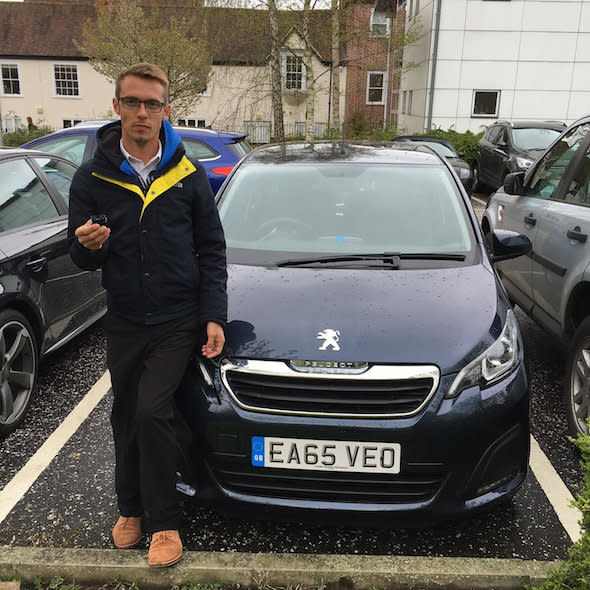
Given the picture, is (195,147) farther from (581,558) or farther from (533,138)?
(581,558)

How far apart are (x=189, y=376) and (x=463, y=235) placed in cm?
169

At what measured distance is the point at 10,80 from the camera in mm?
36312

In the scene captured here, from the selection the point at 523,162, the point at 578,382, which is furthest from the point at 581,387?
the point at 523,162

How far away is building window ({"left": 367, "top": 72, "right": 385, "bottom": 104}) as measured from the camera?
113 feet

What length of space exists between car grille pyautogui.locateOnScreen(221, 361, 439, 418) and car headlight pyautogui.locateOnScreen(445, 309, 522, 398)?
11 centimetres

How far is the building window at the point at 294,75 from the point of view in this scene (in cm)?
3381

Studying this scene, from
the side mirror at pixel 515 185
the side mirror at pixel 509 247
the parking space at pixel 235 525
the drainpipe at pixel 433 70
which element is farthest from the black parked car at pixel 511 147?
the parking space at pixel 235 525

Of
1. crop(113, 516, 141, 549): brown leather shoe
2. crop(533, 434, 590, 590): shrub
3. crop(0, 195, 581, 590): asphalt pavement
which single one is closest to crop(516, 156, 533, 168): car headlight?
crop(0, 195, 581, 590): asphalt pavement

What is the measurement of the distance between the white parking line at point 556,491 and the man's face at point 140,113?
222 cm

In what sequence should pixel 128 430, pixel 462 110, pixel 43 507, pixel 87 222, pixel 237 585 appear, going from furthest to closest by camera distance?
1. pixel 462 110
2. pixel 43 507
3. pixel 128 430
4. pixel 237 585
5. pixel 87 222

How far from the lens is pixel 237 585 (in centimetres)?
232

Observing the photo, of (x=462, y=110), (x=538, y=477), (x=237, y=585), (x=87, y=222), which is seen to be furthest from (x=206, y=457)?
(x=462, y=110)

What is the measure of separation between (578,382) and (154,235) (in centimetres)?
246

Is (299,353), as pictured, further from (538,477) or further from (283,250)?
(538,477)
